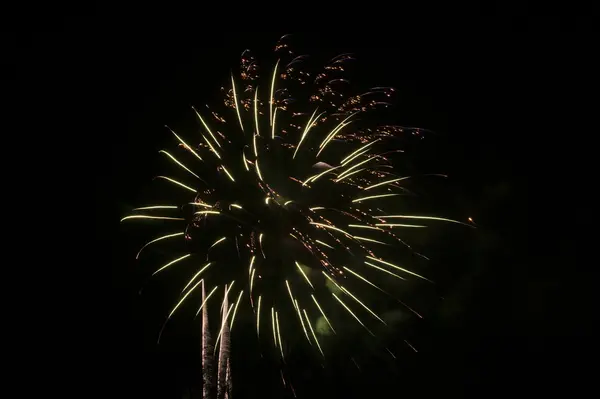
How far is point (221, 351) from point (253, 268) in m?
2.14

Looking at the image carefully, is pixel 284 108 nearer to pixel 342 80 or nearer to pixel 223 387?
pixel 342 80

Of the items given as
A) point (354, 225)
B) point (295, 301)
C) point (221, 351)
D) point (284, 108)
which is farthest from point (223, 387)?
point (284, 108)

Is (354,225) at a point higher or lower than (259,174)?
lower

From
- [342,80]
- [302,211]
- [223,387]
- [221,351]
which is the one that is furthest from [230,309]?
[342,80]

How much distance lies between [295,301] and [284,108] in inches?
156

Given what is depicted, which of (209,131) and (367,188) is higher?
(209,131)

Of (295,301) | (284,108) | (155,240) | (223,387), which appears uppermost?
(284,108)

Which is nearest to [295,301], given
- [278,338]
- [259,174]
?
[278,338]

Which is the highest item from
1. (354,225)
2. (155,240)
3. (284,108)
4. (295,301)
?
(284,108)

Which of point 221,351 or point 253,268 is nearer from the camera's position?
point 253,268

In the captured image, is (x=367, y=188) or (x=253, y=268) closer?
(x=253, y=268)

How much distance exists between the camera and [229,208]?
449 inches

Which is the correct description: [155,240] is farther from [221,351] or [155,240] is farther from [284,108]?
[284,108]

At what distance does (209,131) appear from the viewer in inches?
460
